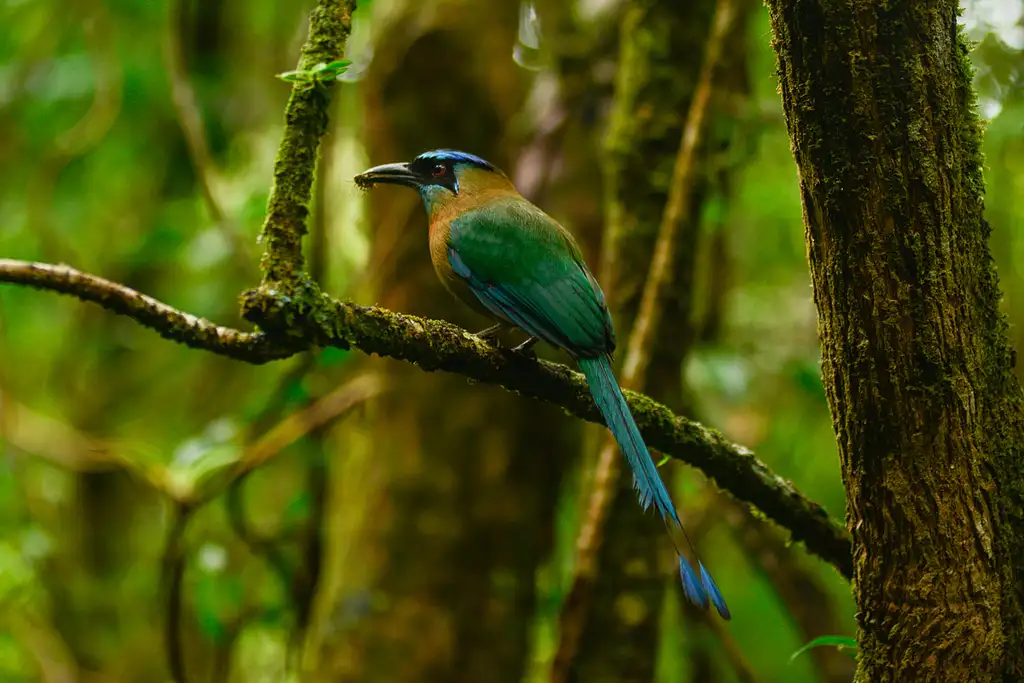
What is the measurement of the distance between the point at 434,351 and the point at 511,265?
794mm

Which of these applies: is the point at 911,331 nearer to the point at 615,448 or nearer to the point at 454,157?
the point at 615,448

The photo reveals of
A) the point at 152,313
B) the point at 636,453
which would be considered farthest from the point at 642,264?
the point at 152,313

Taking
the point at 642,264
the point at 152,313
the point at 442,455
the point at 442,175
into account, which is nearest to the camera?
the point at 152,313

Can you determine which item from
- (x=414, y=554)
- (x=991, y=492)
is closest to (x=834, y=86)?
(x=991, y=492)

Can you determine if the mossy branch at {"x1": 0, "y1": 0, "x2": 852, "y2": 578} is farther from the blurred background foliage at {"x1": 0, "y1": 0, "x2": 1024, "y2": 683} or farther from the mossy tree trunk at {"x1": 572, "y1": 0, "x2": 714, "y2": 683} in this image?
the blurred background foliage at {"x1": 0, "y1": 0, "x2": 1024, "y2": 683}

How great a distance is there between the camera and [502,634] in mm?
3959

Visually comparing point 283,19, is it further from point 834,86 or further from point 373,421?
point 834,86

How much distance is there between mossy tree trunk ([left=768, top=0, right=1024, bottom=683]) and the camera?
1.46 metres

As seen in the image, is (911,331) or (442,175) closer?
(911,331)

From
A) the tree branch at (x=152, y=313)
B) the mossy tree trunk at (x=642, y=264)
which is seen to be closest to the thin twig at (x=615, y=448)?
the mossy tree trunk at (x=642, y=264)

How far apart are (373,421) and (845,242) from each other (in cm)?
293

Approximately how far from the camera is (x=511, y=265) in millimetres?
2480

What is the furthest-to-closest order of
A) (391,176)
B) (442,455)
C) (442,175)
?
(442,455), (442,175), (391,176)

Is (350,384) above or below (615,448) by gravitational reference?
above
